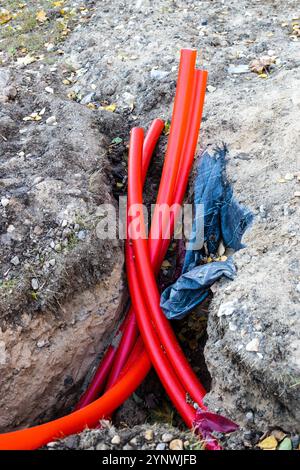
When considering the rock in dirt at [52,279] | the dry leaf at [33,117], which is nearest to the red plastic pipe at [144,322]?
the rock in dirt at [52,279]

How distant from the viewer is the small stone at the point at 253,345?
9.52 ft

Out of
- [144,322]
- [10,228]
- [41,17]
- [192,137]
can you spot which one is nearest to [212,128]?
→ [192,137]

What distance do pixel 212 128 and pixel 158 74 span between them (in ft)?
3.05

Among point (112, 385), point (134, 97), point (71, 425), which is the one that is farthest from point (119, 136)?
point (71, 425)

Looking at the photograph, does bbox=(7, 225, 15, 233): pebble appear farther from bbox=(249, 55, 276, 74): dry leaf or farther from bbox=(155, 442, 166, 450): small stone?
bbox=(249, 55, 276, 74): dry leaf

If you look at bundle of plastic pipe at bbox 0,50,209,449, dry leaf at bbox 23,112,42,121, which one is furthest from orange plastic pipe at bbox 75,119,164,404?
dry leaf at bbox 23,112,42,121

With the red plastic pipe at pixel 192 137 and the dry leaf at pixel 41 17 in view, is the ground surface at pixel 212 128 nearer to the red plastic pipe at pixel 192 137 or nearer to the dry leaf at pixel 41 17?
the dry leaf at pixel 41 17

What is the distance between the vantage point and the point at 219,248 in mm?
3789

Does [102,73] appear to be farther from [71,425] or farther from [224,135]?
[71,425]

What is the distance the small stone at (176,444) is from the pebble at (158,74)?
3181 millimetres

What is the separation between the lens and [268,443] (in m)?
2.72

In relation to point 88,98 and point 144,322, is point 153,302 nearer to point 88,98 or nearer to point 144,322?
point 144,322

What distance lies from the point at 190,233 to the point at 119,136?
121 centimetres

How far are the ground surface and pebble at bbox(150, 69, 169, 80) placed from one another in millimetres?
14
